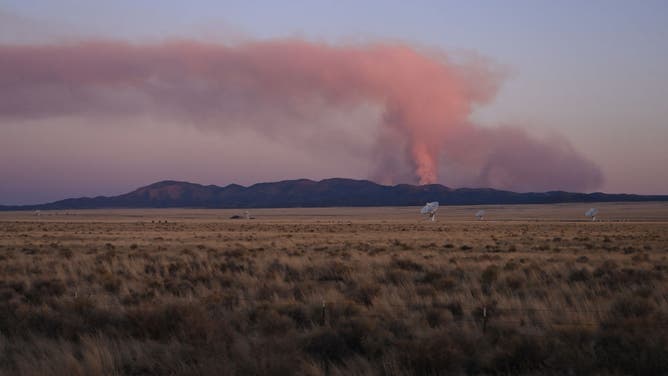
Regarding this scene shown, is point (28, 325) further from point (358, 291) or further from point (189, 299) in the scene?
point (358, 291)

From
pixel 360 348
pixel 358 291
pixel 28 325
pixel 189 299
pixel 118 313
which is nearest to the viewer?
pixel 360 348

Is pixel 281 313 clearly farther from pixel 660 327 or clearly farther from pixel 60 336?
pixel 660 327

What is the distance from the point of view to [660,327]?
11.6 metres

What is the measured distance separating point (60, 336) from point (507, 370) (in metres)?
8.22

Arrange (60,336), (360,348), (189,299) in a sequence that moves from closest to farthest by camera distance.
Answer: (360,348)
(60,336)
(189,299)

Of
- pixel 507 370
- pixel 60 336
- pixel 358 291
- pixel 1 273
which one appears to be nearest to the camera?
pixel 507 370

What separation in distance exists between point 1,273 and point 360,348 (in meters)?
17.3

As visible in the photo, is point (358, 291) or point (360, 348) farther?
point (358, 291)

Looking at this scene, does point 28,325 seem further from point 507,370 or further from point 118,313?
point 507,370

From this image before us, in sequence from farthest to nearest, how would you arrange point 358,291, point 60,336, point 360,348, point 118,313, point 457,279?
point 457,279 < point 358,291 < point 118,313 < point 60,336 < point 360,348

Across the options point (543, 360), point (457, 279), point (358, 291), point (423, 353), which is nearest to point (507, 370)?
point (543, 360)

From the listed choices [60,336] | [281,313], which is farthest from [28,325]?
[281,313]

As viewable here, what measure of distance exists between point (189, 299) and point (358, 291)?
4563mm

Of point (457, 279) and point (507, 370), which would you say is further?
point (457, 279)
